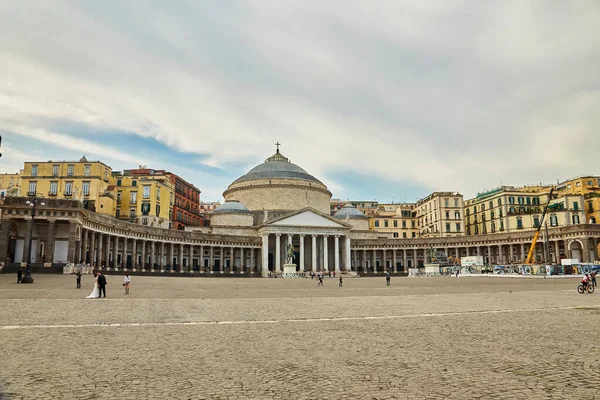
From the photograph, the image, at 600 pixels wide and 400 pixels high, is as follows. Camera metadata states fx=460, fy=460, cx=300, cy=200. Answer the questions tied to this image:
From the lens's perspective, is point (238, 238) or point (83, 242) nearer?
point (83, 242)

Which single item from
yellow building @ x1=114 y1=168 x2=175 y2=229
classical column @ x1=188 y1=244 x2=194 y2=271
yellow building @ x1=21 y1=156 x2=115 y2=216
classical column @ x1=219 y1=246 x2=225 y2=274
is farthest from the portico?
yellow building @ x1=21 y1=156 x2=115 y2=216

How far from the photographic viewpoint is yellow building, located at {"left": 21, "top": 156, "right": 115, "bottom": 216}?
211 ft

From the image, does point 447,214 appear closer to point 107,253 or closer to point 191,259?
point 191,259

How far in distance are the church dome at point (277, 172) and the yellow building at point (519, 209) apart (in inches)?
1372

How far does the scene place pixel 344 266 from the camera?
80500 millimetres

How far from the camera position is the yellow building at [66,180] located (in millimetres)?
64438

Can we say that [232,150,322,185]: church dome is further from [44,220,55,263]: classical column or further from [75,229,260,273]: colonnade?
[44,220,55,263]: classical column

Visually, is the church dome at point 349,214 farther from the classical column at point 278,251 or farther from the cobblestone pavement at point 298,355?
the cobblestone pavement at point 298,355

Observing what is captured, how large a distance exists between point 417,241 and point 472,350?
263 feet

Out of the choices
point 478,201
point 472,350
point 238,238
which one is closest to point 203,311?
point 472,350

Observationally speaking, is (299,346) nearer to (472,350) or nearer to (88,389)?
(472,350)

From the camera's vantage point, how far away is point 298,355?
29.5 ft

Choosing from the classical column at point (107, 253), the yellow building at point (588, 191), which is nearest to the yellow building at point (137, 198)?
the classical column at point (107, 253)

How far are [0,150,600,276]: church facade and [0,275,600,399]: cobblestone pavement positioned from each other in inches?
1447
